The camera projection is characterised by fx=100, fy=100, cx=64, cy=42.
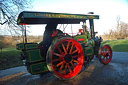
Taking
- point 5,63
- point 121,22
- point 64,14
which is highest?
point 121,22

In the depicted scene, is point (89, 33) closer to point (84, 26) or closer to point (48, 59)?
point (84, 26)

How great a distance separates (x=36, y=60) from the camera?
3047 millimetres

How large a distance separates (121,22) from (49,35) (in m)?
28.4

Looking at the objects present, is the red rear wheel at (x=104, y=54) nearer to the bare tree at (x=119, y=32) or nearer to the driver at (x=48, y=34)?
the driver at (x=48, y=34)

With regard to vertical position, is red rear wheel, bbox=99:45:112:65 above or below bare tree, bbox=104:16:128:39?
below

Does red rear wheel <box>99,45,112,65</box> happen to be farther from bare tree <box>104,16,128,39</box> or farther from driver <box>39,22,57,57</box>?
bare tree <box>104,16,128,39</box>

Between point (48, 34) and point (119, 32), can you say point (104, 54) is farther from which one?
point (119, 32)

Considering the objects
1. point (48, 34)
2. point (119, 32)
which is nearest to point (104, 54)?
point (48, 34)

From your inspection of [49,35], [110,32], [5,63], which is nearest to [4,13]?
[5,63]

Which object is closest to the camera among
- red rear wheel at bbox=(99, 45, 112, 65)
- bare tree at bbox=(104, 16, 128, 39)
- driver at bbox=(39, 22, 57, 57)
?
driver at bbox=(39, 22, 57, 57)

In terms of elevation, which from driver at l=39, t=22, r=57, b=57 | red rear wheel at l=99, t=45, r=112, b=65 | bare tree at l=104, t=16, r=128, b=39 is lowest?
red rear wheel at l=99, t=45, r=112, b=65

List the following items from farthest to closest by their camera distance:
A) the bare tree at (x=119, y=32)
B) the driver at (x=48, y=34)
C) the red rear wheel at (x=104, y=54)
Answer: the bare tree at (x=119, y=32), the red rear wheel at (x=104, y=54), the driver at (x=48, y=34)

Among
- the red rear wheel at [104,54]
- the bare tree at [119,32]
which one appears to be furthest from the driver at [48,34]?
the bare tree at [119,32]

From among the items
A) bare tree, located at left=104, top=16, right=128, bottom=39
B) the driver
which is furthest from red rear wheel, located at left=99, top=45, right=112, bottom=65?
bare tree, located at left=104, top=16, right=128, bottom=39
